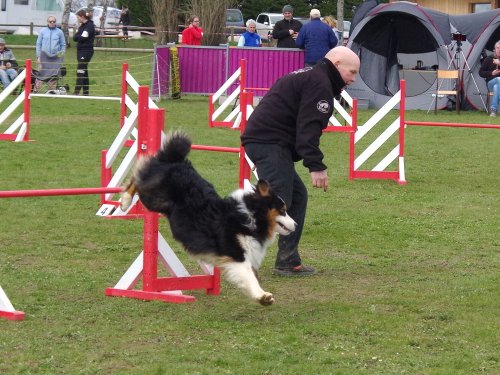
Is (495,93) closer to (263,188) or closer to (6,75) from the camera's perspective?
(6,75)

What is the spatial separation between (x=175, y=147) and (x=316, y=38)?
14192 millimetres

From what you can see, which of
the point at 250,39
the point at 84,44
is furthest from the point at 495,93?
the point at 84,44

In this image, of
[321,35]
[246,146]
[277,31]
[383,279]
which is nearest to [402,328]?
[383,279]

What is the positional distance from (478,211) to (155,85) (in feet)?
42.8

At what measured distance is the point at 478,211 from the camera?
35.0 ft

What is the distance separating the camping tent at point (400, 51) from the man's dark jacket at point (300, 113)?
51.1 feet

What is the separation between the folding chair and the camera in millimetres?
21453

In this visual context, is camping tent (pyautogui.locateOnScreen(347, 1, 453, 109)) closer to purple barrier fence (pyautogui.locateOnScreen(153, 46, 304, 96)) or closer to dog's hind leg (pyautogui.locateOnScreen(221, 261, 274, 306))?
purple barrier fence (pyautogui.locateOnScreen(153, 46, 304, 96))

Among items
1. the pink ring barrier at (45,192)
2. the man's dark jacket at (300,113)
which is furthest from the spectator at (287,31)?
the pink ring barrier at (45,192)

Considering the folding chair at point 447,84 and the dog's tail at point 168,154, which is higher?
the dog's tail at point 168,154

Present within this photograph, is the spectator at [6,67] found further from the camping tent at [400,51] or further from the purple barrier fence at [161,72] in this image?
the camping tent at [400,51]

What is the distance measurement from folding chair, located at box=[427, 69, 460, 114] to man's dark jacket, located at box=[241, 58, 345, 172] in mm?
14806

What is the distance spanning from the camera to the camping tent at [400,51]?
22.6 m

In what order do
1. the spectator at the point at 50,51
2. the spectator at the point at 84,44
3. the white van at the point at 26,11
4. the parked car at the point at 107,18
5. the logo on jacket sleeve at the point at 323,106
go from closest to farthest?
the logo on jacket sleeve at the point at 323,106, the spectator at the point at 50,51, the spectator at the point at 84,44, the parked car at the point at 107,18, the white van at the point at 26,11
